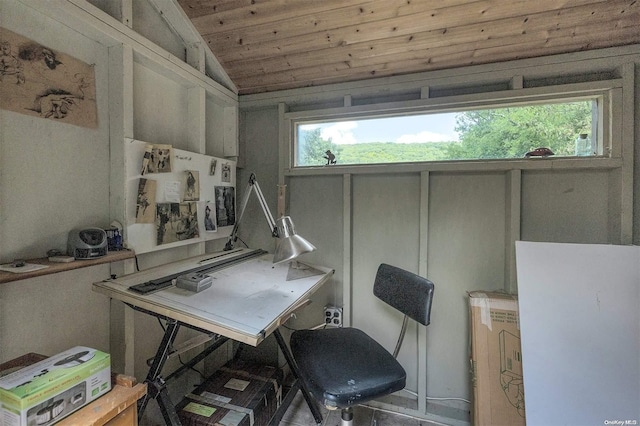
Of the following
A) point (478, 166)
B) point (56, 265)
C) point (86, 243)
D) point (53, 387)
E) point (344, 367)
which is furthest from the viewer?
point (478, 166)

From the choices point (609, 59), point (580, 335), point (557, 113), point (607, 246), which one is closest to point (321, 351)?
point (580, 335)

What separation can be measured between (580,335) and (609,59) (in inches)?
59.6

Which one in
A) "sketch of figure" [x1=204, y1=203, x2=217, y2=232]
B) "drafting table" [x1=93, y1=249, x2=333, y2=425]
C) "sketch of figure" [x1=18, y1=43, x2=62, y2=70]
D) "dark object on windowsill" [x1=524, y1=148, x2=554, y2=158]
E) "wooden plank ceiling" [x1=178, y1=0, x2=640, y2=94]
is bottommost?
"drafting table" [x1=93, y1=249, x2=333, y2=425]

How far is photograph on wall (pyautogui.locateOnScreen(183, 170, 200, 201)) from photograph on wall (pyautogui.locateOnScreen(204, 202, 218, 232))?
136 millimetres

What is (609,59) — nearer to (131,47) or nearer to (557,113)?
(557,113)

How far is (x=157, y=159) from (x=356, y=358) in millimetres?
1532

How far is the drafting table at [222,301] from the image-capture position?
1.02 metres

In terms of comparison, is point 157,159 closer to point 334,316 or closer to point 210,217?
point 210,217

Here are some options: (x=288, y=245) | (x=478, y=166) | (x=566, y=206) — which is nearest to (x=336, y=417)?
(x=288, y=245)

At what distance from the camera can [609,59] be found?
154cm

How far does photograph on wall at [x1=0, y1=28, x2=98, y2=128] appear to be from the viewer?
1073mm

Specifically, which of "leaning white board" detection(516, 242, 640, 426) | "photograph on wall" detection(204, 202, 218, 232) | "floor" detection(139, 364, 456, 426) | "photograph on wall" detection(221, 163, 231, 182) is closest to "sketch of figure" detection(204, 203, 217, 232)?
"photograph on wall" detection(204, 202, 218, 232)

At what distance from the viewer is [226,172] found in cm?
215

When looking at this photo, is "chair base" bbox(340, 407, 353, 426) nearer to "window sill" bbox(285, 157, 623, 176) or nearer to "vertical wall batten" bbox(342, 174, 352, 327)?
"vertical wall batten" bbox(342, 174, 352, 327)
